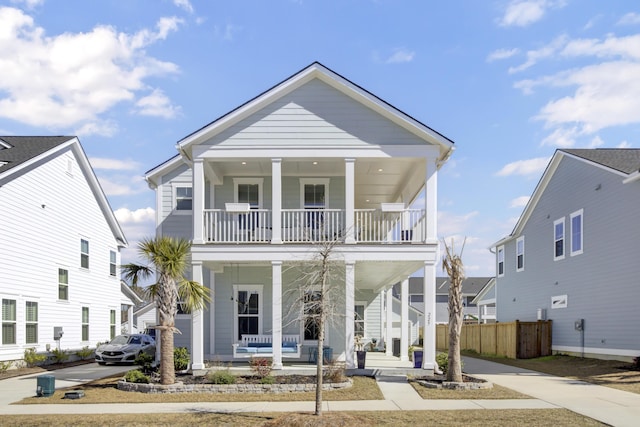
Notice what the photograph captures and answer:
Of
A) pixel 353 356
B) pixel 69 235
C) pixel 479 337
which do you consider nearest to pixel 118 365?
pixel 69 235

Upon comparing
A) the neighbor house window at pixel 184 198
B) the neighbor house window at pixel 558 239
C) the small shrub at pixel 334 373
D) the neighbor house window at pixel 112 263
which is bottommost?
the small shrub at pixel 334 373

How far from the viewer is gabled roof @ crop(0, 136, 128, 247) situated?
71.7 ft

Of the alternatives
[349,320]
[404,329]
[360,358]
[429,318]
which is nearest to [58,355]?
[360,358]

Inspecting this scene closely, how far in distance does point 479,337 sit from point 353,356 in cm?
1676

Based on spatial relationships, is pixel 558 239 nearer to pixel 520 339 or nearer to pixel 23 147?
pixel 520 339

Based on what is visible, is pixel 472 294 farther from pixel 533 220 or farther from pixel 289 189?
pixel 289 189

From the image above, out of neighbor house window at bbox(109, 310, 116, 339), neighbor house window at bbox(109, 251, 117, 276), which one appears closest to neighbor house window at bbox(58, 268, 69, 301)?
neighbor house window at bbox(109, 251, 117, 276)

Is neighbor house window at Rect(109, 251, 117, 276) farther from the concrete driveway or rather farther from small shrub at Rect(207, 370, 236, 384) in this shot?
small shrub at Rect(207, 370, 236, 384)

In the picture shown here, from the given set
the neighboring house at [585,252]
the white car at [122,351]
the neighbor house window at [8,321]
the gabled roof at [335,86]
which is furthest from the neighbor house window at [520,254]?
the neighbor house window at [8,321]

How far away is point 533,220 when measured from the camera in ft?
94.4

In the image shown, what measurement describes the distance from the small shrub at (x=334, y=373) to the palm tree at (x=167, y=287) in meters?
3.93

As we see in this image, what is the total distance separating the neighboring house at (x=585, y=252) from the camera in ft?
65.9

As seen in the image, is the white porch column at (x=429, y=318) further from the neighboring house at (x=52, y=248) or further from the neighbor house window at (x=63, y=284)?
the neighbor house window at (x=63, y=284)

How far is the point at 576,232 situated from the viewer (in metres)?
24.2
